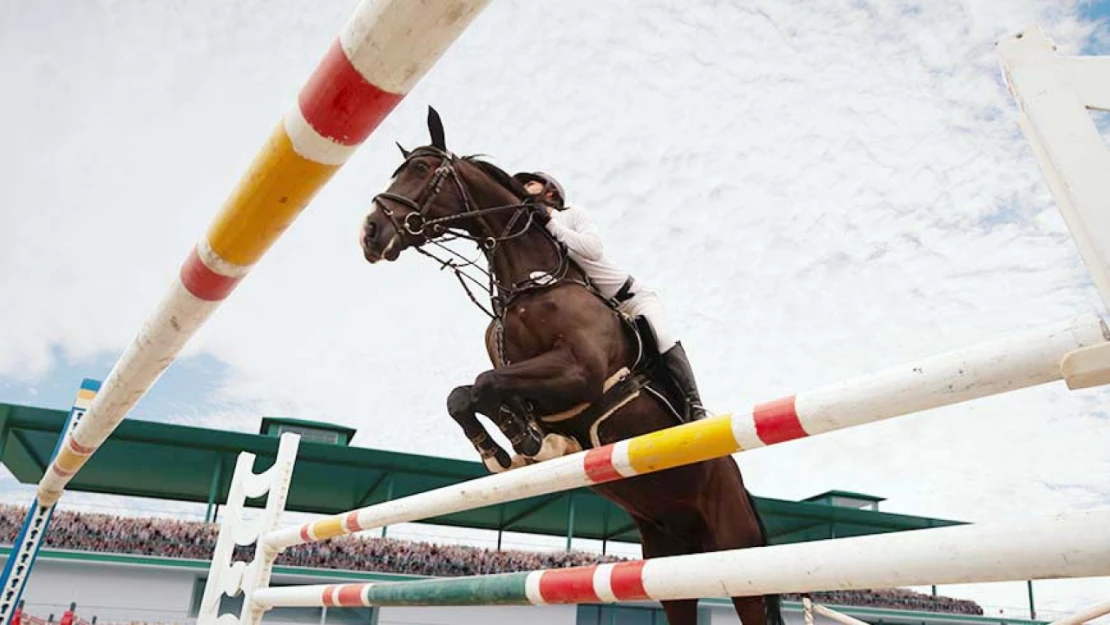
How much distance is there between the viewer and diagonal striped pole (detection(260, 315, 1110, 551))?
104 centimetres

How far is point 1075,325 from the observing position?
1.00 metres

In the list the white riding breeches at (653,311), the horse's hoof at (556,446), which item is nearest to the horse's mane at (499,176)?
the white riding breeches at (653,311)

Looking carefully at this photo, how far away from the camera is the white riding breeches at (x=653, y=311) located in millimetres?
3175

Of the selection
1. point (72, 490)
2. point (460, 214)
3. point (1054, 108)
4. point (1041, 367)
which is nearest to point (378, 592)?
point (460, 214)

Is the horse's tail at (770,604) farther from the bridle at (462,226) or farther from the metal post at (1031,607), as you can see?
the metal post at (1031,607)

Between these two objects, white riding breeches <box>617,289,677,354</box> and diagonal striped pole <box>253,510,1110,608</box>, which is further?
white riding breeches <box>617,289,677,354</box>

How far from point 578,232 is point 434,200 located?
1.89ft

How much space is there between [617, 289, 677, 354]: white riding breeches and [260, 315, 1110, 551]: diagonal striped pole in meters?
1.25

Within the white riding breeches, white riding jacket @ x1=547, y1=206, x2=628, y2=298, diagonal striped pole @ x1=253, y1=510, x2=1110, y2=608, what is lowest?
diagonal striped pole @ x1=253, y1=510, x2=1110, y2=608

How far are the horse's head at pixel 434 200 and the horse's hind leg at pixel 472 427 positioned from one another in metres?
0.59

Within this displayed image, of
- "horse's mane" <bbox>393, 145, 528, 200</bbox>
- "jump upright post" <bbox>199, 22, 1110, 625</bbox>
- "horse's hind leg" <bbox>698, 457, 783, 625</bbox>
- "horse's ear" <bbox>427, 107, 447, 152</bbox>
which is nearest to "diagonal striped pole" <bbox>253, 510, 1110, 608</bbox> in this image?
"jump upright post" <bbox>199, 22, 1110, 625</bbox>

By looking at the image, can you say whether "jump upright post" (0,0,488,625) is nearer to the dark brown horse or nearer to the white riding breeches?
the dark brown horse

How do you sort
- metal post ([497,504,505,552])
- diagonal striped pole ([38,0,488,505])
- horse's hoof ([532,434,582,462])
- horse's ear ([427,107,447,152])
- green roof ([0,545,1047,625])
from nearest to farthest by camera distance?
diagonal striped pole ([38,0,488,505]) < horse's hoof ([532,434,582,462]) < horse's ear ([427,107,447,152]) < green roof ([0,545,1047,625]) < metal post ([497,504,505,552])

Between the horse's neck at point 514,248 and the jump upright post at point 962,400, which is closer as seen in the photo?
the jump upright post at point 962,400
